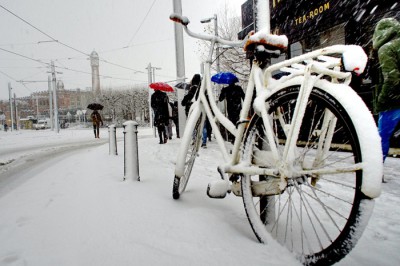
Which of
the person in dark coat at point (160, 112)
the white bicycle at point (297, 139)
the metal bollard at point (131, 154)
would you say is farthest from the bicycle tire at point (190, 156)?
the person in dark coat at point (160, 112)

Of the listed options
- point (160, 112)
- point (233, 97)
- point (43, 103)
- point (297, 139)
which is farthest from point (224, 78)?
point (43, 103)

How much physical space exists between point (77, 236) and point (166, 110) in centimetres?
796

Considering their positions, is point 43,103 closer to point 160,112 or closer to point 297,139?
point 160,112

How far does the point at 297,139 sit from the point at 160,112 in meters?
8.26

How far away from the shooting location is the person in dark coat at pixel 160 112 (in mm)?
9523

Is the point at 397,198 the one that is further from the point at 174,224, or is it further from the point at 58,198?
the point at 58,198

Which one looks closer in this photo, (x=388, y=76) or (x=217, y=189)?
(x=217, y=189)

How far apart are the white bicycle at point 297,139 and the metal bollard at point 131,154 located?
5.34 ft

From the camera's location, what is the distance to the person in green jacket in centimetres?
325

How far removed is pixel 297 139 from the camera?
1.58 m

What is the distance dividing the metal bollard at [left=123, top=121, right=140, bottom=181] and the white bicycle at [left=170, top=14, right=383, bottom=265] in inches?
64.1

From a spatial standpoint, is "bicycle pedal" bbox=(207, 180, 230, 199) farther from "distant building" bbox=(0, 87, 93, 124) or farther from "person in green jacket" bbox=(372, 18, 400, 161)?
"distant building" bbox=(0, 87, 93, 124)

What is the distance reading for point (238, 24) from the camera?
86.8 feet

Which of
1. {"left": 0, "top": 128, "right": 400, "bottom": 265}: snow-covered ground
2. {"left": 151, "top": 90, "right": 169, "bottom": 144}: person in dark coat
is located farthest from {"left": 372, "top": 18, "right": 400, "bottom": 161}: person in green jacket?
{"left": 151, "top": 90, "right": 169, "bottom": 144}: person in dark coat
